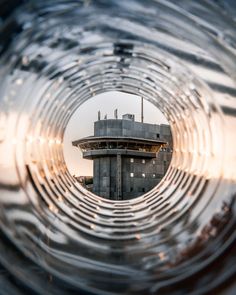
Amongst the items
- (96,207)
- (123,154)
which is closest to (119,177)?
(123,154)

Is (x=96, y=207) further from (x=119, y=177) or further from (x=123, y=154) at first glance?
(x=119, y=177)

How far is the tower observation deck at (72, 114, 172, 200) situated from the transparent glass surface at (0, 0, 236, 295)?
29.2 m

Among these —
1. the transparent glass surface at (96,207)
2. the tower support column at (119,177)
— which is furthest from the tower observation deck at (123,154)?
the transparent glass surface at (96,207)

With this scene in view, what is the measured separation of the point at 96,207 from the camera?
228 inches

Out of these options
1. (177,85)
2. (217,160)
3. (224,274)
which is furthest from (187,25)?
(177,85)

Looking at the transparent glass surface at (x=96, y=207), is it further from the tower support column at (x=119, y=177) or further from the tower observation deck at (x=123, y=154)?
the tower support column at (x=119, y=177)

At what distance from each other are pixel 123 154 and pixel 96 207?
29.5 metres

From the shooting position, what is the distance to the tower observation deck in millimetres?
34969

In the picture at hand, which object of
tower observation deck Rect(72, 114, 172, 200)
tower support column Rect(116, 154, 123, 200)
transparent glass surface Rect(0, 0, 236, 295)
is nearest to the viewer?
transparent glass surface Rect(0, 0, 236, 295)

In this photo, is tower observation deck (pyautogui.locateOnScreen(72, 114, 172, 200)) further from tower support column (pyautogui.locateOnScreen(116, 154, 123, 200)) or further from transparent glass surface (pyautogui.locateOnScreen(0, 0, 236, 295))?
transparent glass surface (pyautogui.locateOnScreen(0, 0, 236, 295))

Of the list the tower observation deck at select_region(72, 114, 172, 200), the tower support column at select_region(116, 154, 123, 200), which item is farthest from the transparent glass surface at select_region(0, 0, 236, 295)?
the tower support column at select_region(116, 154, 123, 200)

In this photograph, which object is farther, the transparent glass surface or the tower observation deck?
the tower observation deck

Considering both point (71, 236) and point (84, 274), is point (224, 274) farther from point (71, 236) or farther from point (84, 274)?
point (71, 236)

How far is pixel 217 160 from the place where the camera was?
159 inches
